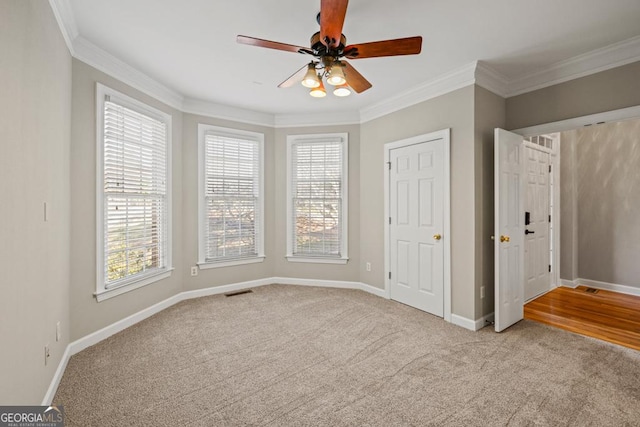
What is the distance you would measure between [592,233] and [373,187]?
134 inches

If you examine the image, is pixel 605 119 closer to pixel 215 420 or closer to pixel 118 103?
pixel 215 420

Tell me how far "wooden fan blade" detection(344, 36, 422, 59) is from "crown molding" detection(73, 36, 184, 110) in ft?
7.70

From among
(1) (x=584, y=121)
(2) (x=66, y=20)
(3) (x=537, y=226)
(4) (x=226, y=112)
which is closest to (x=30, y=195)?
(2) (x=66, y=20)

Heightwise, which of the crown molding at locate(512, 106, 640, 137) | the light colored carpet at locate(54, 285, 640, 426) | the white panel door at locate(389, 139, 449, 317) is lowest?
the light colored carpet at locate(54, 285, 640, 426)

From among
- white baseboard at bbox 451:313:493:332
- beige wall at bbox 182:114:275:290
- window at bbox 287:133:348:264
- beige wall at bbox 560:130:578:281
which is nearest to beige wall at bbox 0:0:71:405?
beige wall at bbox 182:114:275:290

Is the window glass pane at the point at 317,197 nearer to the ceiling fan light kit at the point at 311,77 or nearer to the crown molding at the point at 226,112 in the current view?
the crown molding at the point at 226,112

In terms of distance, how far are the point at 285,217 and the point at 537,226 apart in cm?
365

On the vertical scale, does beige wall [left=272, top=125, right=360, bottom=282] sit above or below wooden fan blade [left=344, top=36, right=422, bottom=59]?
below

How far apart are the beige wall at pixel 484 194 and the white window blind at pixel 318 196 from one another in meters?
1.94

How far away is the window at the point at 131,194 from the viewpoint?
9.23 feet

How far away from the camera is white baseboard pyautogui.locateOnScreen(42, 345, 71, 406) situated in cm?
188

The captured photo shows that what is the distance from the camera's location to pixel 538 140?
13.1 ft

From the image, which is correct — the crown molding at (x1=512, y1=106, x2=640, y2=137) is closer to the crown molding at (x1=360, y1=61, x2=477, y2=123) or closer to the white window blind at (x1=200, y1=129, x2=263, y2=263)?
the crown molding at (x1=360, y1=61, x2=477, y2=123)

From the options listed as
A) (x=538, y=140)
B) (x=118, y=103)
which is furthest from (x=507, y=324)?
(x=118, y=103)
